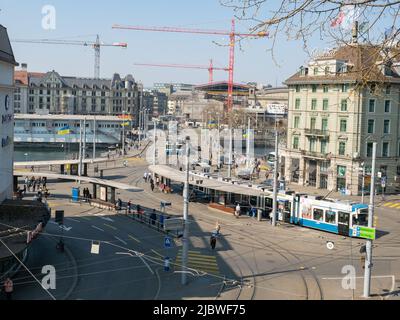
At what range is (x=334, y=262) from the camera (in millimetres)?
27406

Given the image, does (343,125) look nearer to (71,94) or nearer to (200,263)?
(200,263)

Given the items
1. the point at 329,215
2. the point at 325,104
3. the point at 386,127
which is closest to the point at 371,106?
the point at 386,127

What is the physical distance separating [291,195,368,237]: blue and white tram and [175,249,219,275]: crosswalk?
34.2 feet

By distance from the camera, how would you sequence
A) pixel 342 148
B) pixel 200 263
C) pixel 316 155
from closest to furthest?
pixel 200 263
pixel 342 148
pixel 316 155

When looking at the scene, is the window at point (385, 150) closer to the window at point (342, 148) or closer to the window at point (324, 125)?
the window at point (342, 148)

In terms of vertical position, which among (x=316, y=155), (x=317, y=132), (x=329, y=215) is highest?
(x=317, y=132)

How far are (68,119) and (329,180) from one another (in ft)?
248

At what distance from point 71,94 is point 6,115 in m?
123

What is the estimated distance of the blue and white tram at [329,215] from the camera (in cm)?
3356

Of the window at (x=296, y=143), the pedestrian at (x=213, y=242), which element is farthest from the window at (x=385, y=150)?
the pedestrian at (x=213, y=242)

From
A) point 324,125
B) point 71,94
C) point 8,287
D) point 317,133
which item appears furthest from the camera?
point 71,94

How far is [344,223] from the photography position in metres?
34.0
